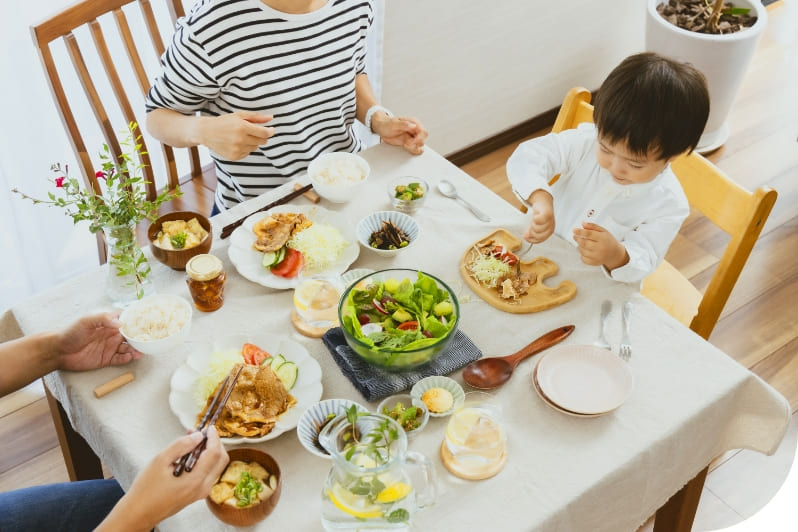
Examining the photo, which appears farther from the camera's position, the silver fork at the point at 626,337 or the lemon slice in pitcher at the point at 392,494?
the silver fork at the point at 626,337

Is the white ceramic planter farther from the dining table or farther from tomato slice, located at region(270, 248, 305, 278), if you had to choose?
tomato slice, located at region(270, 248, 305, 278)

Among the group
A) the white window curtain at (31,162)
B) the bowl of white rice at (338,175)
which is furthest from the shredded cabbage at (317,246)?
the white window curtain at (31,162)

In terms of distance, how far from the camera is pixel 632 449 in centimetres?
130

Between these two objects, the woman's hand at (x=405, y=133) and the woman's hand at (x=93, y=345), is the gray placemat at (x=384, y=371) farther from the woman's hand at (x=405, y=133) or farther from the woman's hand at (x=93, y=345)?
the woman's hand at (x=405, y=133)

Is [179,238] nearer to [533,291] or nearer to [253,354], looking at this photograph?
[253,354]

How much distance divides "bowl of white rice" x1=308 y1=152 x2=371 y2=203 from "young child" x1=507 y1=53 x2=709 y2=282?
0.36 m

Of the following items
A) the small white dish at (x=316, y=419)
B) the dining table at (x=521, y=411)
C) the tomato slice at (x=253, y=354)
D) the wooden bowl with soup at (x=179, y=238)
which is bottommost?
the dining table at (x=521, y=411)

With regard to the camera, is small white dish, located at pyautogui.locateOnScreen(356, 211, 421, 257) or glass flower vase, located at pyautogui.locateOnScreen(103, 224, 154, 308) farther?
small white dish, located at pyautogui.locateOnScreen(356, 211, 421, 257)

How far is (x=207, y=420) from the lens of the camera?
4.15 feet

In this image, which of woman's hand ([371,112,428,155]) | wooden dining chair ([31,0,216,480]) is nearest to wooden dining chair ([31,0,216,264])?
wooden dining chair ([31,0,216,480])

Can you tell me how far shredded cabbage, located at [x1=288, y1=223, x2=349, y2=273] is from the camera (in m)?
1.59

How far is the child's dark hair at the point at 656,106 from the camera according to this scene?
154cm

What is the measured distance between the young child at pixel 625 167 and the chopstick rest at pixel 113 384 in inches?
33.3

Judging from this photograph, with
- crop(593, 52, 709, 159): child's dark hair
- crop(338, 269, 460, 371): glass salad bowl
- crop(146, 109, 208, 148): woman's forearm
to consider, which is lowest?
crop(338, 269, 460, 371): glass salad bowl
